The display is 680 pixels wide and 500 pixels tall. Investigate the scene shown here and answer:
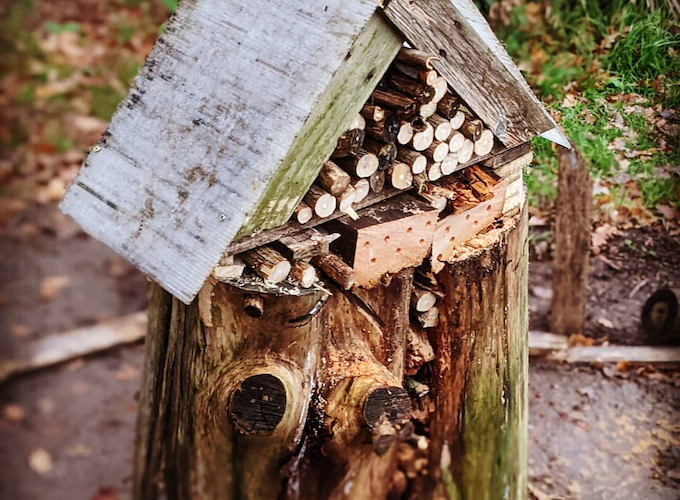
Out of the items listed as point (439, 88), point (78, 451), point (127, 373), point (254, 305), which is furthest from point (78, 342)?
point (439, 88)

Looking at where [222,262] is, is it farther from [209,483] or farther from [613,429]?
[613,429]

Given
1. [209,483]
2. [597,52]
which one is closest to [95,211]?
[209,483]

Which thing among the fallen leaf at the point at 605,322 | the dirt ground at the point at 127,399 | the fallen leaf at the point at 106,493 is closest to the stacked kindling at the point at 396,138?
the dirt ground at the point at 127,399

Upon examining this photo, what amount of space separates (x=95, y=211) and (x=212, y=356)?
557 millimetres

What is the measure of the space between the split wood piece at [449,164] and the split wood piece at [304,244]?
46 centimetres

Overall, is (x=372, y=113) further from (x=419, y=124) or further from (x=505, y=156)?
(x=505, y=156)

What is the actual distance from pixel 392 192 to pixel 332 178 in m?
0.30

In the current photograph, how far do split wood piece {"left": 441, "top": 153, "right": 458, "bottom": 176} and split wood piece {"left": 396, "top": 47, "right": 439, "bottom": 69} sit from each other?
0.35 metres

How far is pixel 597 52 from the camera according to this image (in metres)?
3.02

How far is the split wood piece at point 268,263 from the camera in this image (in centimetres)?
181

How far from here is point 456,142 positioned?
82.5 inches

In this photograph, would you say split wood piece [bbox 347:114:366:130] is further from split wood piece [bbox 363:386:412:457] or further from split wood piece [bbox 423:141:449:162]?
split wood piece [bbox 363:386:412:457]

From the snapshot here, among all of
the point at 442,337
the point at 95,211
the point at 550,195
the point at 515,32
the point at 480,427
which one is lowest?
the point at 480,427

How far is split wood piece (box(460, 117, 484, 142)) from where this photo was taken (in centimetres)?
209
